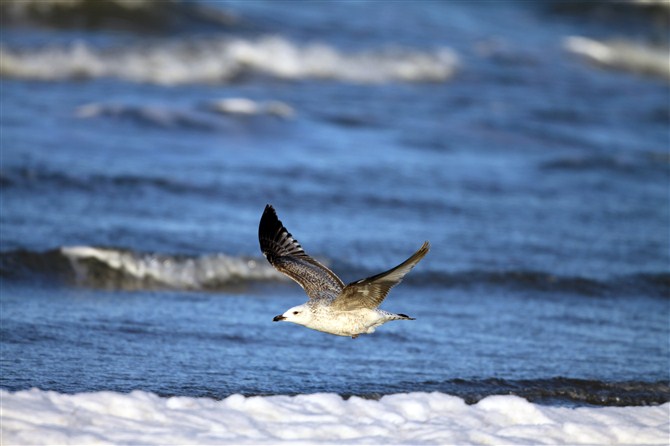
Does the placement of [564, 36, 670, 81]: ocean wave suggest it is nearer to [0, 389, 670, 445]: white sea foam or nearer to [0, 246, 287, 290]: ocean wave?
[0, 246, 287, 290]: ocean wave

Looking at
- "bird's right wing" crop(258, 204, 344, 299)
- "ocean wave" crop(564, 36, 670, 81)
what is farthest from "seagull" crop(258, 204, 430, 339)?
"ocean wave" crop(564, 36, 670, 81)

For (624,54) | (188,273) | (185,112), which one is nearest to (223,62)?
(185,112)

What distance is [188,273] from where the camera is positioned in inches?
328

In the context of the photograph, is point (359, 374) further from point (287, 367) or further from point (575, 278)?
point (575, 278)

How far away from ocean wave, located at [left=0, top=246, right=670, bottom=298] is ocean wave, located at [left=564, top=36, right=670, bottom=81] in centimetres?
1310

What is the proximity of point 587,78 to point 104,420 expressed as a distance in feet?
53.0

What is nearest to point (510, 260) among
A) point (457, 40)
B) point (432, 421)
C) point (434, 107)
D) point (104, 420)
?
point (432, 421)

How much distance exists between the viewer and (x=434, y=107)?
52.7ft

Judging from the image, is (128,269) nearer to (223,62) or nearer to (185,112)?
(185,112)

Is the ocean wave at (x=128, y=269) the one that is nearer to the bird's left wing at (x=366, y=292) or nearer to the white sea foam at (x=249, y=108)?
the bird's left wing at (x=366, y=292)

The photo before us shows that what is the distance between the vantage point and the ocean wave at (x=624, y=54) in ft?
70.4

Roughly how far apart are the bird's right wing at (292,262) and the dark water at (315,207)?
58cm

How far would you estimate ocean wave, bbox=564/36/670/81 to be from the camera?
845 inches

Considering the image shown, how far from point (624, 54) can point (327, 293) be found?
1748cm
